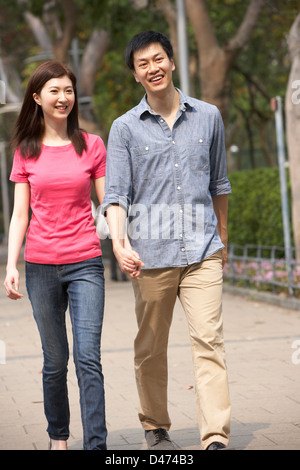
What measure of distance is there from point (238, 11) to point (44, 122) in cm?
2147

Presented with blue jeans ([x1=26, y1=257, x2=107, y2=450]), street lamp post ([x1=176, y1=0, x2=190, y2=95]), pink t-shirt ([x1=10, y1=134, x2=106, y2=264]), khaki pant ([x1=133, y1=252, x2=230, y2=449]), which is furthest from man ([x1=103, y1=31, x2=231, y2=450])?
street lamp post ([x1=176, y1=0, x2=190, y2=95])

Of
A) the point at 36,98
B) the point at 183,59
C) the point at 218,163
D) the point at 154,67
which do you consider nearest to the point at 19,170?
the point at 36,98

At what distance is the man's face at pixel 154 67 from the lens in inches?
192

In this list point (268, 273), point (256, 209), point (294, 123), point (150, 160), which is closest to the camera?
point (150, 160)

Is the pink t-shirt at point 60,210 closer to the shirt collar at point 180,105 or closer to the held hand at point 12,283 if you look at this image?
the held hand at point 12,283

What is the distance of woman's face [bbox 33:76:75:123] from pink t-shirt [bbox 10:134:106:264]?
20cm

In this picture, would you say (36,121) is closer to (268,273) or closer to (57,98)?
(57,98)

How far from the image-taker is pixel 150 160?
15.8 feet

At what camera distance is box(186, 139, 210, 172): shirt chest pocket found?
4844mm

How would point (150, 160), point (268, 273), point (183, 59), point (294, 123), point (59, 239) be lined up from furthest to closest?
1. point (183, 59)
2. point (294, 123)
3. point (268, 273)
4. point (150, 160)
5. point (59, 239)

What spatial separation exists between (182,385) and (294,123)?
7289 mm

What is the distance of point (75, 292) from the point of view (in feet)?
15.4

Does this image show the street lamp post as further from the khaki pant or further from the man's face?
the khaki pant
